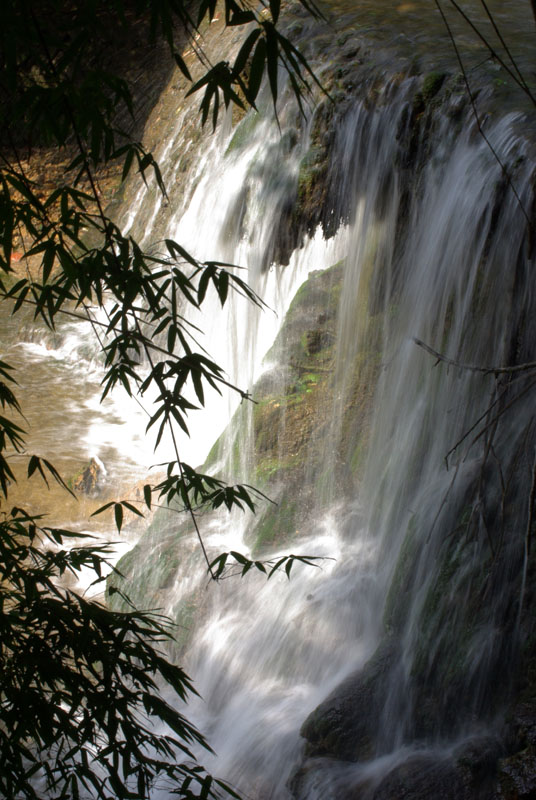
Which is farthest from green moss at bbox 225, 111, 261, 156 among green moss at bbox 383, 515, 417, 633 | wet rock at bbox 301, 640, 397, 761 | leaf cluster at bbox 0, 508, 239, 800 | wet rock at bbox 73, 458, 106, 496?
leaf cluster at bbox 0, 508, 239, 800

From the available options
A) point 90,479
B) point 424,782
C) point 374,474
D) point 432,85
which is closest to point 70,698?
point 424,782

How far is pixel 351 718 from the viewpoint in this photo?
3600 millimetres

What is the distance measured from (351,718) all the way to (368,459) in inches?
85.2

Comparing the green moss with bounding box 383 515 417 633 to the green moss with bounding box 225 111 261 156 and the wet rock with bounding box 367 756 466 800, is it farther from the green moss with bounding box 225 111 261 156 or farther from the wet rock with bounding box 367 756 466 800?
the green moss with bounding box 225 111 261 156

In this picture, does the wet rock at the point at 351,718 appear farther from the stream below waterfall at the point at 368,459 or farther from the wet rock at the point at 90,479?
the wet rock at the point at 90,479

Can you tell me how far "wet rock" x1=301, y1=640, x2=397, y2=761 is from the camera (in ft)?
11.6

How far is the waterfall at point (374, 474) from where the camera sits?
10.8 ft

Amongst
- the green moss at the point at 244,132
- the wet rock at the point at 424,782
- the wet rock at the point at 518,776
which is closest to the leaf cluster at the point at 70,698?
the wet rock at the point at 518,776

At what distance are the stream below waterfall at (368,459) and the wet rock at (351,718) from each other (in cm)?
1

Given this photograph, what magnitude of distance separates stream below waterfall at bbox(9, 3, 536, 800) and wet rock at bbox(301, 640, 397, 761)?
1cm

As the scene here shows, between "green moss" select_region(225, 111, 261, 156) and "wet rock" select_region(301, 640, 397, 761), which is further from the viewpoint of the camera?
"green moss" select_region(225, 111, 261, 156)

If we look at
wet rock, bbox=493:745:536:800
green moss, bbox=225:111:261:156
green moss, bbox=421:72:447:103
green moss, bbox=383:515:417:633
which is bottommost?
wet rock, bbox=493:745:536:800

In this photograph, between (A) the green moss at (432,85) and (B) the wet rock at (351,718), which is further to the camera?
(A) the green moss at (432,85)

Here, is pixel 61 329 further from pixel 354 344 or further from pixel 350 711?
pixel 350 711
